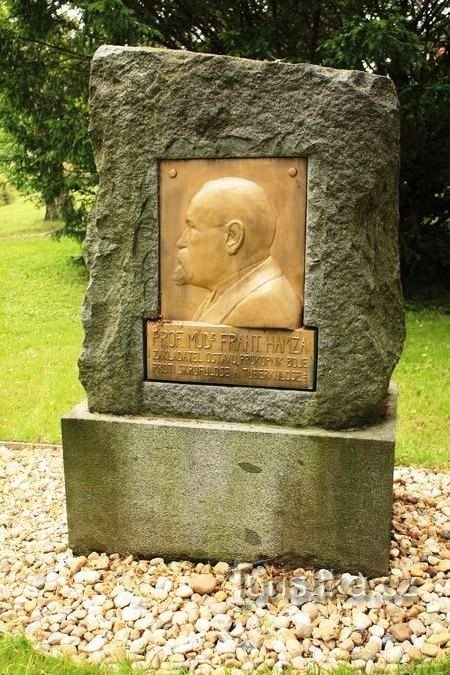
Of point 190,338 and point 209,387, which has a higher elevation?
point 190,338

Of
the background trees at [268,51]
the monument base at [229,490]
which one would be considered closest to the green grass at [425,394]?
the background trees at [268,51]

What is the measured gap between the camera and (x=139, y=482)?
3.52m

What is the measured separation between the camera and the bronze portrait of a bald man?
10.9 ft

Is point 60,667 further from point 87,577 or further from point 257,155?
point 257,155

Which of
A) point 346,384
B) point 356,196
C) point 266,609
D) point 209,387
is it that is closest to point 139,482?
point 209,387

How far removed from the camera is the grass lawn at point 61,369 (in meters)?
5.61

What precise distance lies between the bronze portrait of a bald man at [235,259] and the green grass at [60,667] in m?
1.55

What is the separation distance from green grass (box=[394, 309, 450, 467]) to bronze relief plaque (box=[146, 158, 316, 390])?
7.16 feet

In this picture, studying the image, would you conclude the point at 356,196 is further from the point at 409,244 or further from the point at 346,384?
the point at 409,244

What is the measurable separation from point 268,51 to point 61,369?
414cm

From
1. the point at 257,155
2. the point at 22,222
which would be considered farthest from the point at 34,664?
the point at 22,222

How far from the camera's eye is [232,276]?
11.2 feet

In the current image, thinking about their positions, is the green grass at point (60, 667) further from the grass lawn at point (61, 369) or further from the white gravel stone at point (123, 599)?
the grass lawn at point (61, 369)

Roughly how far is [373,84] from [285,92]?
1.31 feet
